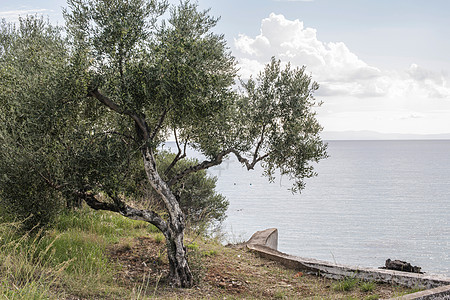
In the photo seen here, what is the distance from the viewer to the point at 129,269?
10.5 metres

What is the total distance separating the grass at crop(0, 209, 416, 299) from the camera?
8328 mm

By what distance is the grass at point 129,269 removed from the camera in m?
8.33

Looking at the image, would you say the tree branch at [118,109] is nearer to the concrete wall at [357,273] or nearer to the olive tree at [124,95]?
the olive tree at [124,95]

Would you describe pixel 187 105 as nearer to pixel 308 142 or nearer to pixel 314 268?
pixel 308 142

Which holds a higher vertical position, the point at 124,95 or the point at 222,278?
the point at 124,95

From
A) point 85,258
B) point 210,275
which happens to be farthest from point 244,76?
point 85,258

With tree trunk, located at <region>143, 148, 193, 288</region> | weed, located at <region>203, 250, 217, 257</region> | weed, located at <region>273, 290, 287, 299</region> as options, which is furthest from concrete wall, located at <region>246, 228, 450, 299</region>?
tree trunk, located at <region>143, 148, 193, 288</region>

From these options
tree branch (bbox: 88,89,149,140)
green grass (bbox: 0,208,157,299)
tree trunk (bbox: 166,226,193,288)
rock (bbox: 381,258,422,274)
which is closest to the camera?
green grass (bbox: 0,208,157,299)

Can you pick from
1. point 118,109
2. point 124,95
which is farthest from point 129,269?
point 124,95

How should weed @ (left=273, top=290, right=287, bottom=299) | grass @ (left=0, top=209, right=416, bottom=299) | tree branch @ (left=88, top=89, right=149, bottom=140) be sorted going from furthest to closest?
weed @ (left=273, top=290, right=287, bottom=299) → tree branch @ (left=88, top=89, right=149, bottom=140) → grass @ (left=0, top=209, right=416, bottom=299)

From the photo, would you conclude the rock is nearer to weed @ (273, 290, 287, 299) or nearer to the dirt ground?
the dirt ground

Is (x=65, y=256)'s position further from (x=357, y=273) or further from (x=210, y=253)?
(x=357, y=273)

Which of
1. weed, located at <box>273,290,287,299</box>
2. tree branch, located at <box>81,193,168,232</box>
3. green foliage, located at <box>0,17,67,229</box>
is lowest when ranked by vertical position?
weed, located at <box>273,290,287,299</box>

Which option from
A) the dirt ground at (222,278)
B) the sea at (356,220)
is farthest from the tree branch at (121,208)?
the sea at (356,220)
